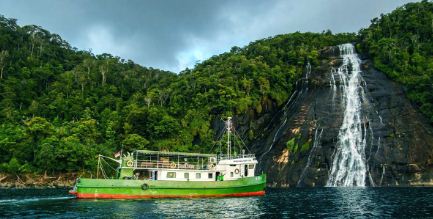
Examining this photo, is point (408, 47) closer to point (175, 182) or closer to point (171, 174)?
point (171, 174)

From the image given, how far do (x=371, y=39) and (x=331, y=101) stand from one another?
3141 centimetres

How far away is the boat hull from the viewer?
41188 mm

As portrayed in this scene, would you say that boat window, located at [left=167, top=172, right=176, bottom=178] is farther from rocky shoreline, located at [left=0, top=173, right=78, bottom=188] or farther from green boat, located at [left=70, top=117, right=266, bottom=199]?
rocky shoreline, located at [left=0, top=173, right=78, bottom=188]

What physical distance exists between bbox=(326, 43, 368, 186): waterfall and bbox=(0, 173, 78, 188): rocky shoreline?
4651 centimetres

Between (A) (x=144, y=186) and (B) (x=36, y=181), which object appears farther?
(B) (x=36, y=181)

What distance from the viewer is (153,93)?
9881 cm

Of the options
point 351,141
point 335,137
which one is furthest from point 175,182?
point 351,141

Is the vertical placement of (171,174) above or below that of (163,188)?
above

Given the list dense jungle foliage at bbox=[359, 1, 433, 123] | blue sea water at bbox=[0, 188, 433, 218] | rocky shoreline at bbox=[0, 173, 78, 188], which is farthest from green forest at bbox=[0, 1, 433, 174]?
blue sea water at bbox=[0, 188, 433, 218]

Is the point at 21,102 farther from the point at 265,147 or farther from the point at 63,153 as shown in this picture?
the point at 265,147

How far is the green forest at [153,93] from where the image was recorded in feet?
251

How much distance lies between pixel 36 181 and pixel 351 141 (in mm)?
55110

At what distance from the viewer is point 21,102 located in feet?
316

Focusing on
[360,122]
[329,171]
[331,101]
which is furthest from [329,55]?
[329,171]
